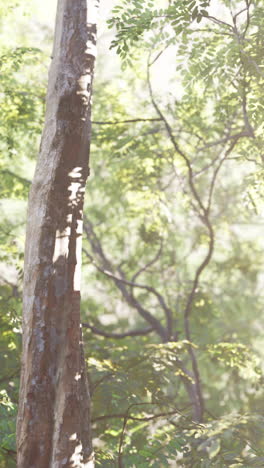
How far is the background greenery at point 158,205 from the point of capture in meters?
4.15

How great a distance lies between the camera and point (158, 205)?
7.10 meters

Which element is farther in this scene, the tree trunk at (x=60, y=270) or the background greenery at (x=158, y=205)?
the background greenery at (x=158, y=205)

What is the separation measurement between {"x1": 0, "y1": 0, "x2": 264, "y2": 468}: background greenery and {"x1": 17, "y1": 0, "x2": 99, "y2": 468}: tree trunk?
1.96 ft

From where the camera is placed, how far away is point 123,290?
926 centimetres

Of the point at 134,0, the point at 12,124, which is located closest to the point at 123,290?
the point at 12,124

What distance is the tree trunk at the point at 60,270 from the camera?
2.88 m

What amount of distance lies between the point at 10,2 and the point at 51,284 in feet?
15.6

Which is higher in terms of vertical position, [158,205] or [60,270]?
[158,205]

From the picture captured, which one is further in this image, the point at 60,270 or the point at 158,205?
the point at 158,205

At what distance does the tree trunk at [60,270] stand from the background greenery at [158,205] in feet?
1.96

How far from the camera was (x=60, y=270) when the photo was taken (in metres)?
3.12

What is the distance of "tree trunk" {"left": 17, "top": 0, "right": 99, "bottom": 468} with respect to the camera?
2883 mm

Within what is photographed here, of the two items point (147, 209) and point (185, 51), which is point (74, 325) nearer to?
point (185, 51)

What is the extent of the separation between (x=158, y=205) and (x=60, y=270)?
4143mm
